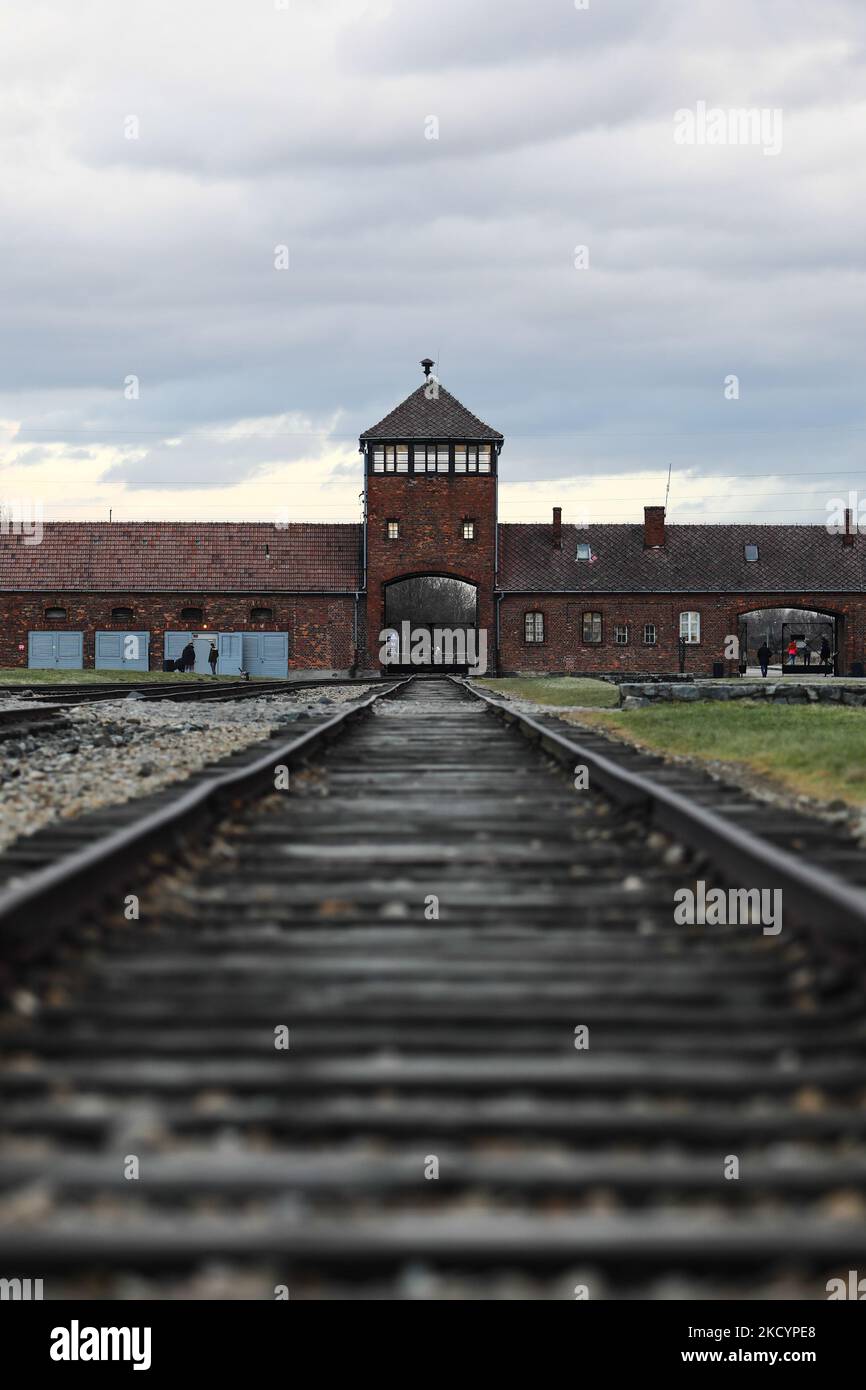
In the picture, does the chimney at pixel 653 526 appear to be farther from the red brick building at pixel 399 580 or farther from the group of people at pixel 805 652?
the group of people at pixel 805 652

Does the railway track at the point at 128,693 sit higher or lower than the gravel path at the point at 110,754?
higher

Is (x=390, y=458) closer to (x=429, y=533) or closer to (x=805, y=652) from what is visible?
(x=429, y=533)

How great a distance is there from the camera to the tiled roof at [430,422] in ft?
158

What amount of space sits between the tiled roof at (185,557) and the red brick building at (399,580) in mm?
78

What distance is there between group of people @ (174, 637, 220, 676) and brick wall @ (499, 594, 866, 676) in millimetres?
11529

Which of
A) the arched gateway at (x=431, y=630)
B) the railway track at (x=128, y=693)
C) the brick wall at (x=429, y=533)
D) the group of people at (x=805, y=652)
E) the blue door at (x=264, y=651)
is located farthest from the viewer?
the group of people at (x=805, y=652)

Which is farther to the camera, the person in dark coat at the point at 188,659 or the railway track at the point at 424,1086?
the person in dark coat at the point at 188,659

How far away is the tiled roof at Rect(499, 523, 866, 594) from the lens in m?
50.0

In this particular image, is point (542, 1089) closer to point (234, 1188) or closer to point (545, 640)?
point (234, 1188)

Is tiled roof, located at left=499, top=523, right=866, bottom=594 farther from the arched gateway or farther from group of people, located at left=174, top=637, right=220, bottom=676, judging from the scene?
group of people, located at left=174, top=637, right=220, bottom=676

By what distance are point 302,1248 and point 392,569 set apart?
4694 centimetres

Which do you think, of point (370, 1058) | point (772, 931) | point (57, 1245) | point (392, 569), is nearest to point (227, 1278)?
point (57, 1245)

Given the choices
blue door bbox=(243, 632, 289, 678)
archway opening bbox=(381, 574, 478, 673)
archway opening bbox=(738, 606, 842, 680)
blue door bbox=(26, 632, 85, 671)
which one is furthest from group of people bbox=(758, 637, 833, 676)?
blue door bbox=(26, 632, 85, 671)

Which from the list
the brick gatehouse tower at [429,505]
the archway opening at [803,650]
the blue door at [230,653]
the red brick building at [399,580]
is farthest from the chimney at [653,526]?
the blue door at [230,653]
